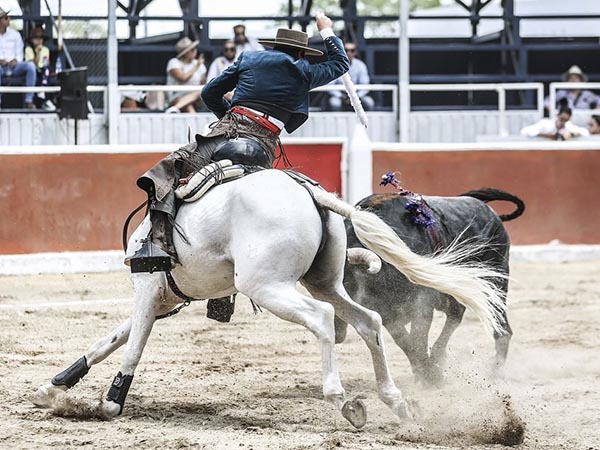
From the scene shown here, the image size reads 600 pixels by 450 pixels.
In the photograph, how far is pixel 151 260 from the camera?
18.4 feet

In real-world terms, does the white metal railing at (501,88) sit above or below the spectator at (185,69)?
below

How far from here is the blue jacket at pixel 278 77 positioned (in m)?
6.08

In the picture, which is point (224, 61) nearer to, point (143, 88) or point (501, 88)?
point (143, 88)

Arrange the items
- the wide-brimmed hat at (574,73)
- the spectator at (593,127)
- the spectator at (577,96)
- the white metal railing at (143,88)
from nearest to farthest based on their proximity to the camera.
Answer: the white metal railing at (143,88) < the spectator at (593,127) < the spectator at (577,96) < the wide-brimmed hat at (574,73)

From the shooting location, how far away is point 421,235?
689cm

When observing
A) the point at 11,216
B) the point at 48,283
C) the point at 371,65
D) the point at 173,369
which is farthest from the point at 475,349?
the point at 371,65

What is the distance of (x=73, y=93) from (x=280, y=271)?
25.4 ft

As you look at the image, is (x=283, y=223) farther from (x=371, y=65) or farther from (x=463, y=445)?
(x=371, y=65)

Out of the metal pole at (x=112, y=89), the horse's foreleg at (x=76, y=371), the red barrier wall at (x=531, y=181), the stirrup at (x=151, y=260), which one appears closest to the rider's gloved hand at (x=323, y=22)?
the stirrup at (x=151, y=260)

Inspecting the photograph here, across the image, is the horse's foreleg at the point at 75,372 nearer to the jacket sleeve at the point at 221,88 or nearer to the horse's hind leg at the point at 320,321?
the horse's hind leg at the point at 320,321

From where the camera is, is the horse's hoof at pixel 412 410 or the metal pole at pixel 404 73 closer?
the horse's hoof at pixel 412 410

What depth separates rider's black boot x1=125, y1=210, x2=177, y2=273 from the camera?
562cm

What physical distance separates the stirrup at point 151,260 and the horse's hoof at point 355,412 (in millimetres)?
1069

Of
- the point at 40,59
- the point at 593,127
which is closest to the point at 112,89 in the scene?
the point at 40,59
